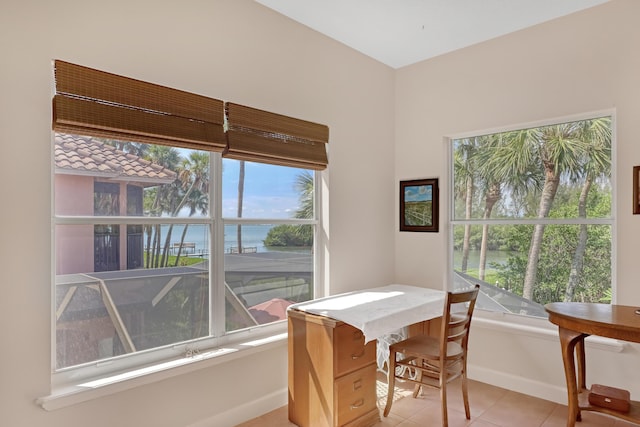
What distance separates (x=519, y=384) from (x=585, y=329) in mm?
1139

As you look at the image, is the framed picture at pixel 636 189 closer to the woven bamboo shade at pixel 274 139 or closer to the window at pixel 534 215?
the window at pixel 534 215

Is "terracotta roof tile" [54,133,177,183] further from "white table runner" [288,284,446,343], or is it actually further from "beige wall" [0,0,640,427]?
"white table runner" [288,284,446,343]

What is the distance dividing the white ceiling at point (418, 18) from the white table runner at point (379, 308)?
2.08 metres

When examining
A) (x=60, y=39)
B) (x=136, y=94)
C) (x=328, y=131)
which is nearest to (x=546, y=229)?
(x=328, y=131)

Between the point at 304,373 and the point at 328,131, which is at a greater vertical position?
the point at 328,131

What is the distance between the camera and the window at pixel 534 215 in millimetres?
2842

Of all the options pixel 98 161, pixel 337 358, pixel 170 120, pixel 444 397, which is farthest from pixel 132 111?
pixel 444 397

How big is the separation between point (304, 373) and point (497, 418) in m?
1.35

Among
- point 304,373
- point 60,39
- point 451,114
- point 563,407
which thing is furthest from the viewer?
point 451,114

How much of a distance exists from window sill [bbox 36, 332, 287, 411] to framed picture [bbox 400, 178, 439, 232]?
173 centimetres

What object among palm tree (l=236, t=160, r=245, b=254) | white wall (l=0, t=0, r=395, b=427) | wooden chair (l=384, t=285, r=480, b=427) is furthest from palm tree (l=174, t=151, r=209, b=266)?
wooden chair (l=384, t=285, r=480, b=427)

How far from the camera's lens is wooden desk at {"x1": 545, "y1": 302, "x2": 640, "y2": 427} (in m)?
2.04

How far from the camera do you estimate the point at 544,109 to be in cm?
298

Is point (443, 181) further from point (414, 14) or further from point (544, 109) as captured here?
point (414, 14)
